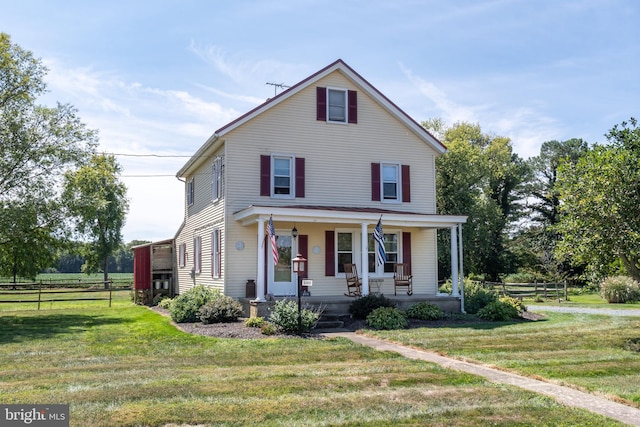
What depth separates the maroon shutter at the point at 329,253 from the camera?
60.0ft

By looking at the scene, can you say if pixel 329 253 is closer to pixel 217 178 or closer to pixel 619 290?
pixel 217 178

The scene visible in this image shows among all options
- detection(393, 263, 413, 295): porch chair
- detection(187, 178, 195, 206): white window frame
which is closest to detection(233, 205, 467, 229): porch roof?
detection(393, 263, 413, 295): porch chair

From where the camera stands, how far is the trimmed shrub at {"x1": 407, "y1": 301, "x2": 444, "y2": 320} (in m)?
15.9

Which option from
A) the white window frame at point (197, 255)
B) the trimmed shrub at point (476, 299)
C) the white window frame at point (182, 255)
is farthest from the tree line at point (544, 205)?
the white window frame at point (182, 255)

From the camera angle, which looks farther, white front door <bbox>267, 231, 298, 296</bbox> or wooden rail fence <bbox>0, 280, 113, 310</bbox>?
wooden rail fence <bbox>0, 280, 113, 310</bbox>

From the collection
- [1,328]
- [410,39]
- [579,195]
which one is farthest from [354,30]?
[1,328]

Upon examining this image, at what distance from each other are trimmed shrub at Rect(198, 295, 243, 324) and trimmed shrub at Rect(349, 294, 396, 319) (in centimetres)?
320

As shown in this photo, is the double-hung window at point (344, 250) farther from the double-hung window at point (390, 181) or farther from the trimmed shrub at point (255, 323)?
the trimmed shrub at point (255, 323)

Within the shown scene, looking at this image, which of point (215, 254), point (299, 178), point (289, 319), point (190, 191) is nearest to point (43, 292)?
point (190, 191)

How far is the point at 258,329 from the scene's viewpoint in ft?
45.0

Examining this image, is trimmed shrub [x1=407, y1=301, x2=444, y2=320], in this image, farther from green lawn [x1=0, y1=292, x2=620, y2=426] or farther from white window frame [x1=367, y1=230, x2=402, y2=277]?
green lawn [x1=0, y1=292, x2=620, y2=426]

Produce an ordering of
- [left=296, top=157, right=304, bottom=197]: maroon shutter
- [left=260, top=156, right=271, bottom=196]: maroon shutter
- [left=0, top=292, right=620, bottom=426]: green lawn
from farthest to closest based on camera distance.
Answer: [left=296, top=157, right=304, bottom=197]: maroon shutter < [left=260, top=156, right=271, bottom=196]: maroon shutter < [left=0, top=292, right=620, bottom=426]: green lawn

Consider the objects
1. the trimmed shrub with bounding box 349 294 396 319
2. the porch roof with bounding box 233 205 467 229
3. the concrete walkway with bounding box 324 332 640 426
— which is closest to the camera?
the concrete walkway with bounding box 324 332 640 426

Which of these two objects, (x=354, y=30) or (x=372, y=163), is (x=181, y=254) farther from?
(x=354, y=30)
